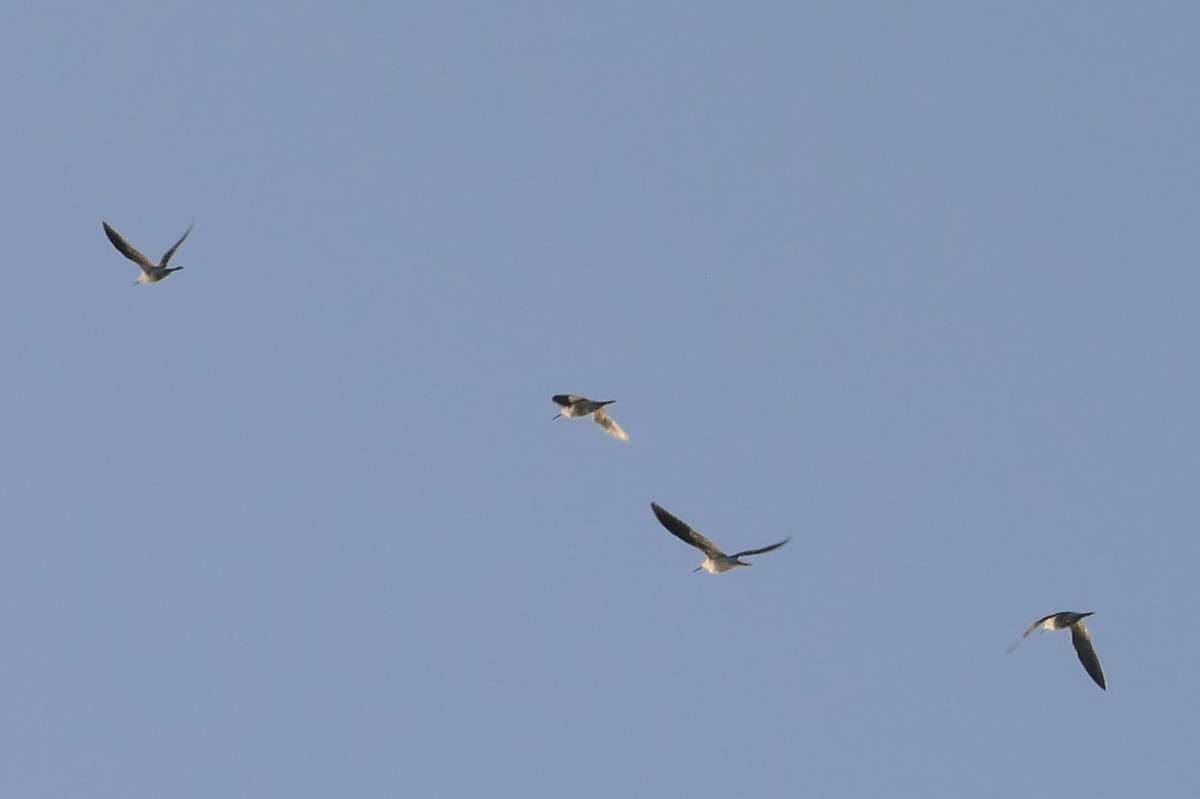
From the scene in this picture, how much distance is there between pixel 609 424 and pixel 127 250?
14.4m

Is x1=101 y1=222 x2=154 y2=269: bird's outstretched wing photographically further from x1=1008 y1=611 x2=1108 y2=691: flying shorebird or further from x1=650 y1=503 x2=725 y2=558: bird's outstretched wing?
x1=1008 y1=611 x2=1108 y2=691: flying shorebird

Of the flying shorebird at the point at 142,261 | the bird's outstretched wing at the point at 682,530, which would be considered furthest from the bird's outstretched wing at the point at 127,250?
the bird's outstretched wing at the point at 682,530

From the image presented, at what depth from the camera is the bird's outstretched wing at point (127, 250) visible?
50719 mm

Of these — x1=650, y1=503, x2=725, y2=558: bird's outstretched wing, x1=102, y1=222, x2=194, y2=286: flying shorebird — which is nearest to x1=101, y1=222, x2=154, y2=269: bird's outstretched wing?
x1=102, y1=222, x2=194, y2=286: flying shorebird

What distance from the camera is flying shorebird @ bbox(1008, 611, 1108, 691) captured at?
144 feet

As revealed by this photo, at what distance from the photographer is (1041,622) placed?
43844mm

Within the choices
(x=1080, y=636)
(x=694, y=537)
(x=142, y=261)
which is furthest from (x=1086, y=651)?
(x=142, y=261)

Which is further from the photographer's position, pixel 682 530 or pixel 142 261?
pixel 142 261

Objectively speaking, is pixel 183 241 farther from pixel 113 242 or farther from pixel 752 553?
pixel 752 553

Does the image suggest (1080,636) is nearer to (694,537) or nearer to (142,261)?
(694,537)

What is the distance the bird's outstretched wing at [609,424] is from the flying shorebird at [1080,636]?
12.5 metres

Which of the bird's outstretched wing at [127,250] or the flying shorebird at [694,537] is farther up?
the bird's outstretched wing at [127,250]

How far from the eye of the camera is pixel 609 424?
50250 mm

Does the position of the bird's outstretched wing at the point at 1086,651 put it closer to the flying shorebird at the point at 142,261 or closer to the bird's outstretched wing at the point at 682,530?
the bird's outstretched wing at the point at 682,530
